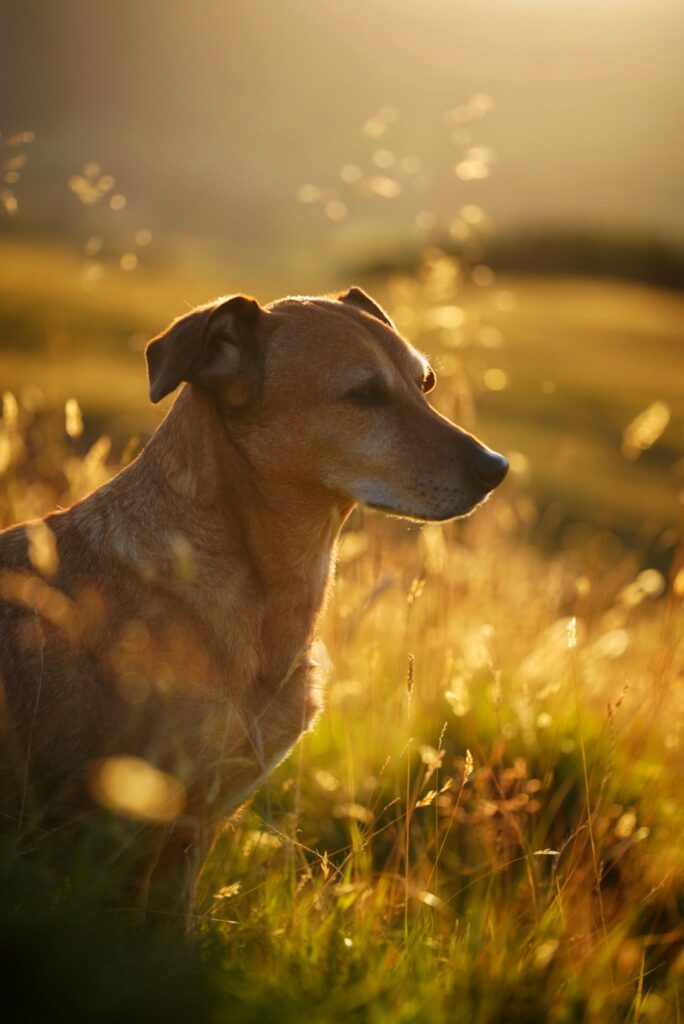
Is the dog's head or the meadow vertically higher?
the dog's head

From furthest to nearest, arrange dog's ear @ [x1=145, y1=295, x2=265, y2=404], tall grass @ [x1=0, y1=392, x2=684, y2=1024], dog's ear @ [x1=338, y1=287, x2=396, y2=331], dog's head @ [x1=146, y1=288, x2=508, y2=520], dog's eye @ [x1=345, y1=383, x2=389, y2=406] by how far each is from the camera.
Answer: dog's ear @ [x1=338, y1=287, x2=396, y2=331] < dog's eye @ [x1=345, y1=383, x2=389, y2=406] < dog's head @ [x1=146, y1=288, x2=508, y2=520] < dog's ear @ [x1=145, y1=295, x2=265, y2=404] < tall grass @ [x1=0, y1=392, x2=684, y2=1024]

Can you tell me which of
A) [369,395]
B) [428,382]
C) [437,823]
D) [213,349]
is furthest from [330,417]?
[437,823]

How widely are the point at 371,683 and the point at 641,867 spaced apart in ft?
4.26

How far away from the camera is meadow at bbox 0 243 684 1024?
2.29m

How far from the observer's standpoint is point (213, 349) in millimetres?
3424

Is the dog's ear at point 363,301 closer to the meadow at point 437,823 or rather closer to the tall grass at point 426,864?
the meadow at point 437,823

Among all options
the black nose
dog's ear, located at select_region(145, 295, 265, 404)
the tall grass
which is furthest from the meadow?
dog's ear, located at select_region(145, 295, 265, 404)

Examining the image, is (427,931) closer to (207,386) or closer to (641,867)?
(641,867)

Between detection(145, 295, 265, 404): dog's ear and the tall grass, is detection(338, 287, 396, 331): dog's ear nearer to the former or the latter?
detection(145, 295, 265, 404): dog's ear

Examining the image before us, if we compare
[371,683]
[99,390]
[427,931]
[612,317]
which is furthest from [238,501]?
[612,317]

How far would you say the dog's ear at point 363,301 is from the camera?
4230 millimetres

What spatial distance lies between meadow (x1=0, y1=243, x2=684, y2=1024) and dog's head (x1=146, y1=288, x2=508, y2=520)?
389 mm

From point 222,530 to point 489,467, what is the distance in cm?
98

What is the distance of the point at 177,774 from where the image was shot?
293 cm
